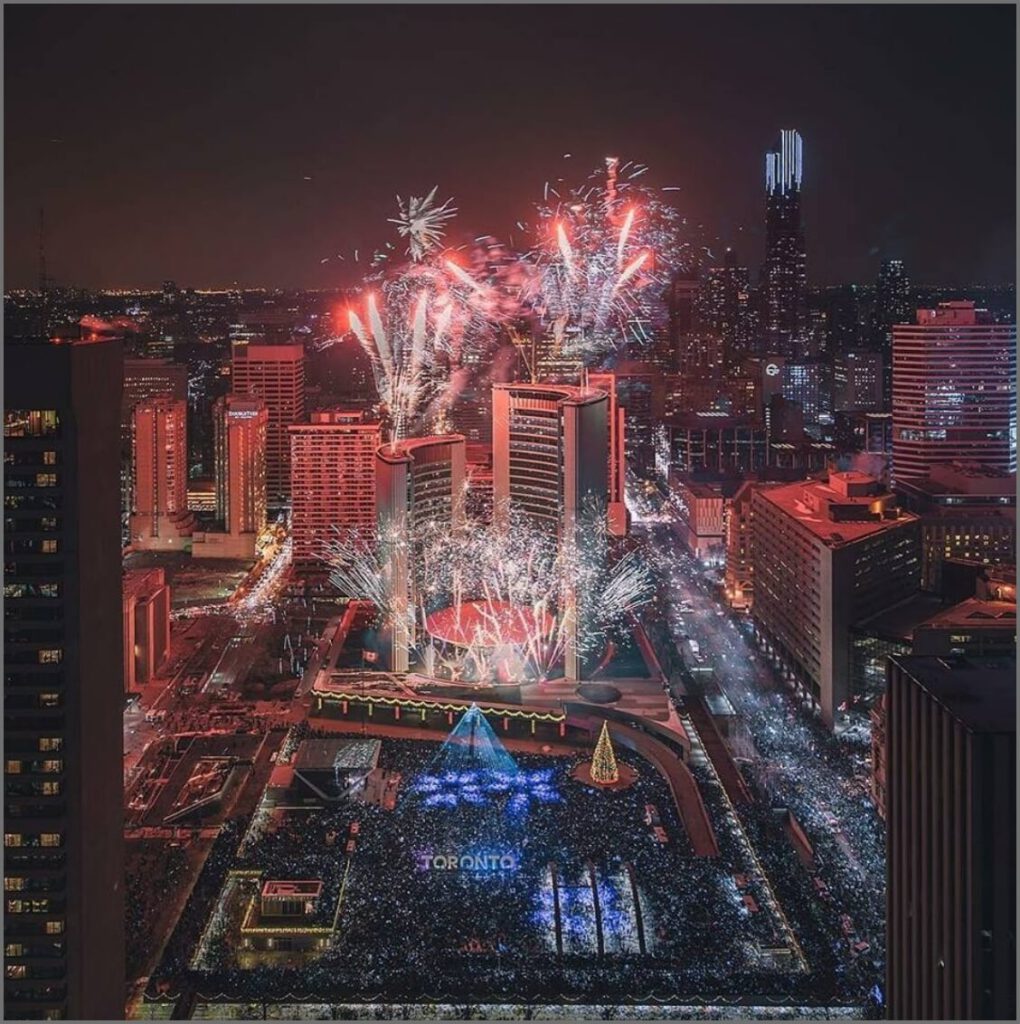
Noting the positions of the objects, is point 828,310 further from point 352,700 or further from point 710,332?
point 352,700

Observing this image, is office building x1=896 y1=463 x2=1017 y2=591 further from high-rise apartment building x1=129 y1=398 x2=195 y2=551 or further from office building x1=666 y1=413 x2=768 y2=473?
high-rise apartment building x1=129 y1=398 x2=195 y2=551

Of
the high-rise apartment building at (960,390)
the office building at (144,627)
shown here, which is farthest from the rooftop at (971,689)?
the high-rise apartment building at (960,390)

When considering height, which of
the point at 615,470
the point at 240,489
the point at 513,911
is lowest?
the point at 513,911

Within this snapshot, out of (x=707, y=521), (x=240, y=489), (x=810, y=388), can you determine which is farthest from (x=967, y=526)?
(x=810, y=388)

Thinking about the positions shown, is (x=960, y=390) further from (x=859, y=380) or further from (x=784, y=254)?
(x=859, y=380)

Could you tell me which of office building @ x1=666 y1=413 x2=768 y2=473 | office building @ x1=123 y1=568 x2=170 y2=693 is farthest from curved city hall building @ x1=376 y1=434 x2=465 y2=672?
office building @ x1=666 y1=413 x2=768 y2=473
